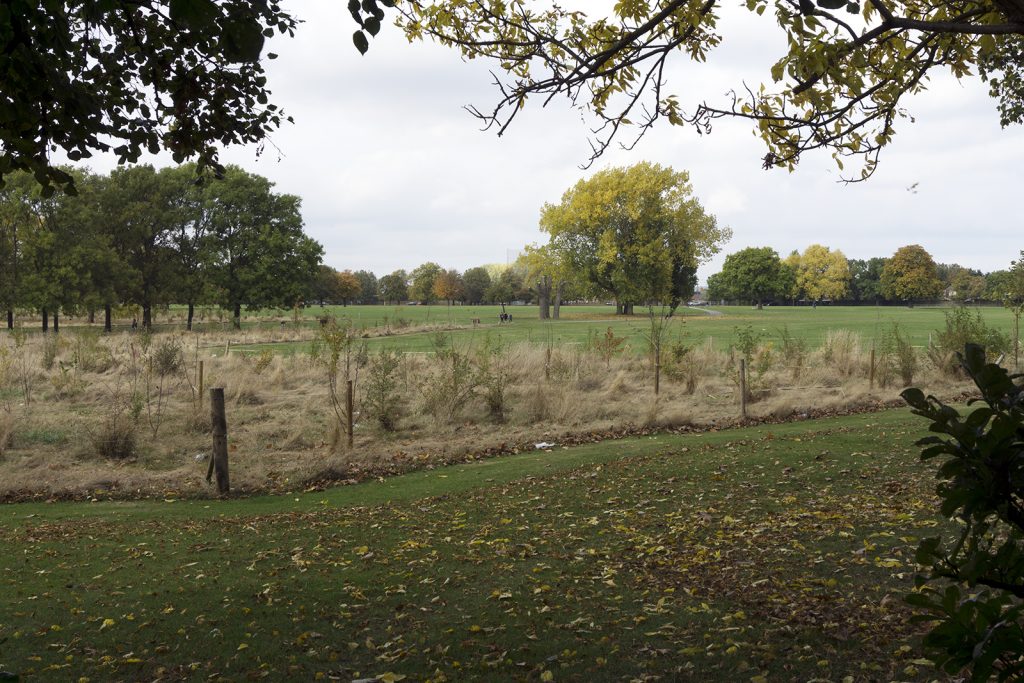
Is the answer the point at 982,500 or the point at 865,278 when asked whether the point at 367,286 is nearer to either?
the point at 865,278

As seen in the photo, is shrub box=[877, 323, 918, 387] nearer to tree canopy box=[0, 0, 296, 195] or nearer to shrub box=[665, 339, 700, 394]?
shrub box=[665, 339, 700, 394]

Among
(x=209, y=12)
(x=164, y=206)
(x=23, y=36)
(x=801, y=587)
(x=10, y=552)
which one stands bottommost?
(x=10, y=552)

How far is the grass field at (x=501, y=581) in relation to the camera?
4730 mm

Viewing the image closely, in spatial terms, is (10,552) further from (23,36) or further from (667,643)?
(667,643)

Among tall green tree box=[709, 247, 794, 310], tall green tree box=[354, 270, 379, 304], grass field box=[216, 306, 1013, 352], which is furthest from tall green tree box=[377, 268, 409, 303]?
grass field box=[216, 306, 1013, 352]

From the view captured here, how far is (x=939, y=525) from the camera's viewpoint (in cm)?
633

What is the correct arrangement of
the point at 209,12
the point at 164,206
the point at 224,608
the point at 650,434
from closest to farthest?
the point at 209,12, the point at 224,608, the point at 650,434, the point at 164,206

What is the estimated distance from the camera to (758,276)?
11294 centimetres

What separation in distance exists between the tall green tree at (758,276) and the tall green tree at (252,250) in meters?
77.9

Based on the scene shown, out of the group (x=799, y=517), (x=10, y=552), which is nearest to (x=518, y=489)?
(x=799, y=517)

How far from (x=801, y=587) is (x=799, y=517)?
1765mm

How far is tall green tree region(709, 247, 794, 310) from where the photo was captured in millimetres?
113312

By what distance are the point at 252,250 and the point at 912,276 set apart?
9023cm

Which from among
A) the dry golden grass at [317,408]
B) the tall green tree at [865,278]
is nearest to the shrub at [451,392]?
the dry golden grass at [317,408]
